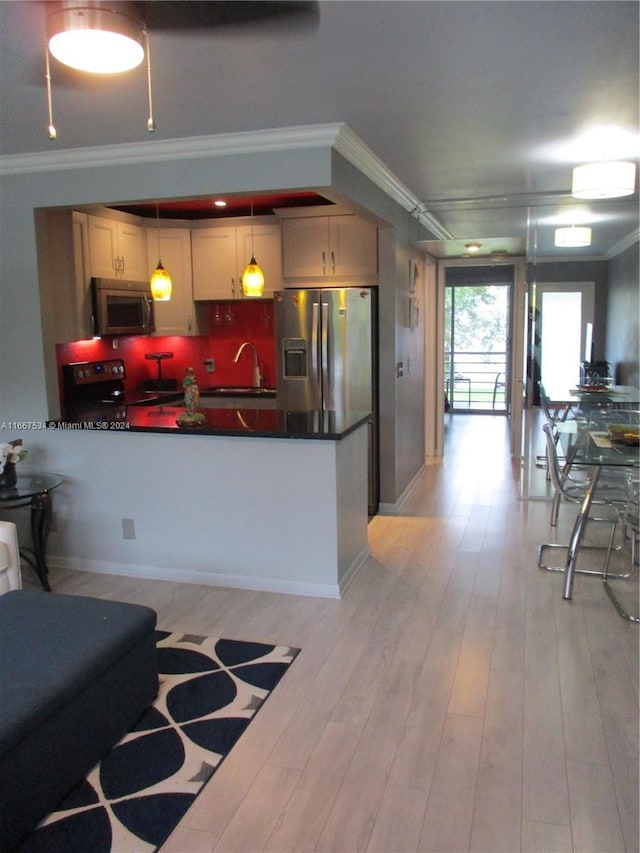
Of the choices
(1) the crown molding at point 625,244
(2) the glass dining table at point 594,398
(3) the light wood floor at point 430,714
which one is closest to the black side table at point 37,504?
(3) the light wood floor at point 430,714

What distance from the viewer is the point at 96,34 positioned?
1.81m

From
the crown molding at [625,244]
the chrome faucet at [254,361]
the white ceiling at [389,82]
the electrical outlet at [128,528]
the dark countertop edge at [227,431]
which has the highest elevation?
the white ceiling at [389,82]

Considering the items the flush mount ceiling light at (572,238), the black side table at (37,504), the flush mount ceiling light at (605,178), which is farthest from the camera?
the flush mount ceiling light at (572,238)

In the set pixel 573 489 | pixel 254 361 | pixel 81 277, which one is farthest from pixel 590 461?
pixel 81 277

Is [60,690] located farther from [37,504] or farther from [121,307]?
[121,307]

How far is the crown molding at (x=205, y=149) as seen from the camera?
340 centimetres

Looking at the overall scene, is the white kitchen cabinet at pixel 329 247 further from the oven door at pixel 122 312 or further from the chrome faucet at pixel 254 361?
the oven door at pixel 122 312

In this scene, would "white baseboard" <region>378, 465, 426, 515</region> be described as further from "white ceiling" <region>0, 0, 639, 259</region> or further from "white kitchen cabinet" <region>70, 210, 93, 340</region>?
"white kitchen cabinet" <region>70, 210, 93, 340</region>

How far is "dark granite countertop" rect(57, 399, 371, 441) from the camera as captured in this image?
3.68m

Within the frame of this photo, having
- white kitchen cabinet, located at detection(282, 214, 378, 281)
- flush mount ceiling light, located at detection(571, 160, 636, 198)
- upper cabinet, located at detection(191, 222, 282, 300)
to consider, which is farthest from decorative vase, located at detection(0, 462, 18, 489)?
flush mount ceiling light, located at detection(571, 160, 636, 198)

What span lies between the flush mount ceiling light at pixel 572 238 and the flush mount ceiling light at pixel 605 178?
1.34 meters

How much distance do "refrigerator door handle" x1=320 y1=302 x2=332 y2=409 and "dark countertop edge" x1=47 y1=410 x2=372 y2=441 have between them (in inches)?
30.0

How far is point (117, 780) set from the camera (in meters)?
2.25

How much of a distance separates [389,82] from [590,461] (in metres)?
2.12
